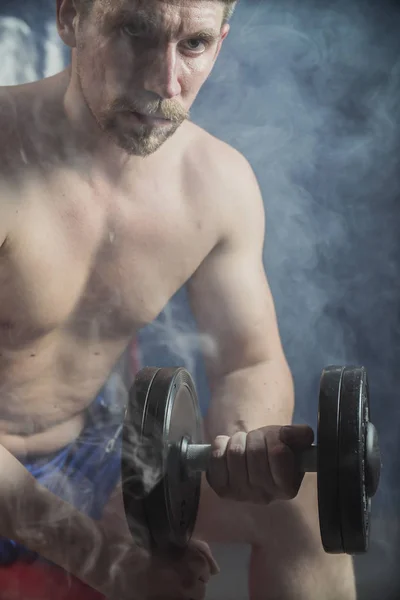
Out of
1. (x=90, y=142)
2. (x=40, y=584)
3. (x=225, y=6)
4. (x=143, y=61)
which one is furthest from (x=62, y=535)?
(x=225, y=6)

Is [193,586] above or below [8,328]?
below

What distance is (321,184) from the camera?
45.9 inches

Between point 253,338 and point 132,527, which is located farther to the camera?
point 253,338

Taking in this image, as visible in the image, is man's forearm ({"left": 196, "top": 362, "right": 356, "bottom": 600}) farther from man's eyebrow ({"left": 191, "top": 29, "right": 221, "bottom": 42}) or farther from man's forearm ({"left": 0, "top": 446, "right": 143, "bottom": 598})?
man's eyebrow ({"left": 191, "top": 29, "right": 221, "bottom": 42})

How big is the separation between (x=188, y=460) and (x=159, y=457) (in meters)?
0.05

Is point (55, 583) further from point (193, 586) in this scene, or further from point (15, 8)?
point (15, 8)

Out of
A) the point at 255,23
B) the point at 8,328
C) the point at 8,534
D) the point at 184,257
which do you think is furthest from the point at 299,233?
the point at 8,534

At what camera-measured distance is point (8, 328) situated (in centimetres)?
106

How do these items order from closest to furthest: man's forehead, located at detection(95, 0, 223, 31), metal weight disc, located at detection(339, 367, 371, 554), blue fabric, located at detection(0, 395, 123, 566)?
metal weight disc, located at detection(339, 367, 371, 554), man's forehead, located at detection(95, 0, 223, 31), blue fabric, located at detection(0, 395, 123, 566)

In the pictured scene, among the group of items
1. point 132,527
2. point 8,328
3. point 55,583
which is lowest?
point 55,583

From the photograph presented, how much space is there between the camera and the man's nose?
1009mm

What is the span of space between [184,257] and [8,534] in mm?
451

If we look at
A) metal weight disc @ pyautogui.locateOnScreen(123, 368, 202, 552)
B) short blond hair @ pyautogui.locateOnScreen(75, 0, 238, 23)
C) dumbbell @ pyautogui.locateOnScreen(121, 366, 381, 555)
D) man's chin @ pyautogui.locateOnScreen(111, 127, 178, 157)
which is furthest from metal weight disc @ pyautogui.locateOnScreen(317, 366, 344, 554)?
short blond hair @ pyautogui.locateOnScreen(75, 0, 238, 23)

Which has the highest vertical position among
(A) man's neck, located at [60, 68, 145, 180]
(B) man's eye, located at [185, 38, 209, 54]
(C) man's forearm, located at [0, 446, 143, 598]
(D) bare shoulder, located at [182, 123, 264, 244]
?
(B) man's eye, located at [185, 38, 209, 54]
